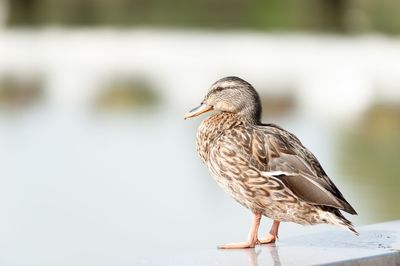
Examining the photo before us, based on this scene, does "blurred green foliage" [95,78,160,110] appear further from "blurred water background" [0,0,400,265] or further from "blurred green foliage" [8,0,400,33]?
"blurred green foliage" [8,0,400,33]

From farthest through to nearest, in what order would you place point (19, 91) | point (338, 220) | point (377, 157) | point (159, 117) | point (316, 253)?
point (19, 91) → point (159, 117) → point (377, 157) → point (338, 220) → point (316, 253)

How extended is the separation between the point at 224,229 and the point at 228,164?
346 centimetres

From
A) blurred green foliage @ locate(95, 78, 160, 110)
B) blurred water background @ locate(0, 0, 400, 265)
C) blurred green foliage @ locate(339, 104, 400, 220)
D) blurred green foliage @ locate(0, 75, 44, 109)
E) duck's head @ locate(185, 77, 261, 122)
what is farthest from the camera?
blurred green foliage @ locate(0, 75, 44, 109)

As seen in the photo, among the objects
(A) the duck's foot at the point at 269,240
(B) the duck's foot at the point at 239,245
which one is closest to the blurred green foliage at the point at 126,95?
(A) the duck's foot at the point at 269,240

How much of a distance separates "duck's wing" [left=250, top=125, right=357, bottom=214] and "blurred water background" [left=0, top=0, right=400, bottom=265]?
1.67 feet

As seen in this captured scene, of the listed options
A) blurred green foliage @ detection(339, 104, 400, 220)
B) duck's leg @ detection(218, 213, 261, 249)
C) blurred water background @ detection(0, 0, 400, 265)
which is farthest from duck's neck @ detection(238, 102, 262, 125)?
blurred green foliage @ detection(339, 104, 400, 220)

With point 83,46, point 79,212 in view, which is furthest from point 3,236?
point 83,46

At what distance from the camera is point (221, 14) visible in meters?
33.2

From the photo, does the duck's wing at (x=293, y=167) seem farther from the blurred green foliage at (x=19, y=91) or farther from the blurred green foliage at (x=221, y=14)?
the blurred green foliage at (x=221, y=14)

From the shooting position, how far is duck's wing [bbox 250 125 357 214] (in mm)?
4117

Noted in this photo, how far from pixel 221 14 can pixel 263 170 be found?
29186 mm

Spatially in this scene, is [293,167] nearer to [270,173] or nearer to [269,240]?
[270,173]

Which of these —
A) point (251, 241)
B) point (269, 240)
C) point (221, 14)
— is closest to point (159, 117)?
point (269, 240)

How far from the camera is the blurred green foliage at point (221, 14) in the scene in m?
28.2
